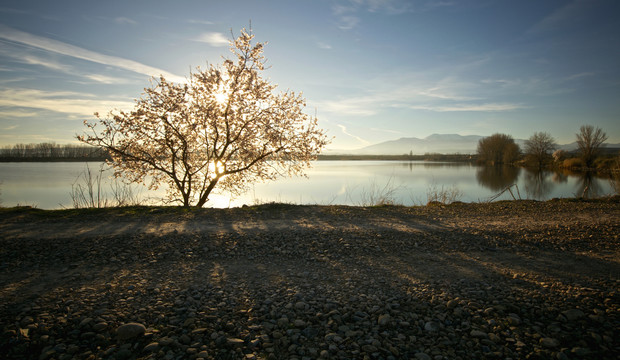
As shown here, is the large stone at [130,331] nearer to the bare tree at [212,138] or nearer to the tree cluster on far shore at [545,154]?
the bare tree at [212,138]

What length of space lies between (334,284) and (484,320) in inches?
91.0

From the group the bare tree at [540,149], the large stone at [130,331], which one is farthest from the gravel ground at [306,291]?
the bare tree at [540,149]

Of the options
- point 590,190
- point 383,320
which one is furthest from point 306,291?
point 590,190

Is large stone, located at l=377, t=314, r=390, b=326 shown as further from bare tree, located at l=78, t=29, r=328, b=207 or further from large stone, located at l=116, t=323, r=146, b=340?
bare tree, located at l=78, t=29, r=328, b=207

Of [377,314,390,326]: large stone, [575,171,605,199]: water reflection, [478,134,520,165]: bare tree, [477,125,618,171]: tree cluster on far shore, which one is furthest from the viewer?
[478,134,520,165]: bare tree

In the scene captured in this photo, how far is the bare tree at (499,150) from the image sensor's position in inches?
2948

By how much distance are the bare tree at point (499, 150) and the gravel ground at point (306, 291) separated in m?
80.7

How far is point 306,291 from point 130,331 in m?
2.54

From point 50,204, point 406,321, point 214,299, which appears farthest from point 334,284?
point 50,204

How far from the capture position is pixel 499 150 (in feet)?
253

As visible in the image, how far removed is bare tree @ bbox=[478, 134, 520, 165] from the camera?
74875 millimetres

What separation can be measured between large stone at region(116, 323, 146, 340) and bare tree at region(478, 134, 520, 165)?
90.7m

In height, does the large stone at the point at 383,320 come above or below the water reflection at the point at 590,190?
below

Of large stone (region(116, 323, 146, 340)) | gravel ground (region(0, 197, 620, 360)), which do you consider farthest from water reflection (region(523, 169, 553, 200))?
large stone (region(116, 323, 146, 340))
